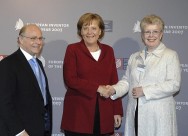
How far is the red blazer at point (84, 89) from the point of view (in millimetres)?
2848

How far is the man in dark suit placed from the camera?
230 cm

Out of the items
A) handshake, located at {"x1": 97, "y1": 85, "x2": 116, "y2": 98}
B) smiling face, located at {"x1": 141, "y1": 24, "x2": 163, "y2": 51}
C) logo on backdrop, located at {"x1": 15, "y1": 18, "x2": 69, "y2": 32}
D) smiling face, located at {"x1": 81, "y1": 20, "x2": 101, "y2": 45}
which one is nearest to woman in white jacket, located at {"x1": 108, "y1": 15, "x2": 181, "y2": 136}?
smiling face, located at {"x1": 141, "y1": 24, "x2": 163, "y2": 51}

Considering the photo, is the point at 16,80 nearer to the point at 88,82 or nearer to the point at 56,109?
the point at 88,82

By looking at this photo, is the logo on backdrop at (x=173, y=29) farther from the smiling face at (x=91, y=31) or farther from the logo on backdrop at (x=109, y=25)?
the smiling face at (x=91, y=31)

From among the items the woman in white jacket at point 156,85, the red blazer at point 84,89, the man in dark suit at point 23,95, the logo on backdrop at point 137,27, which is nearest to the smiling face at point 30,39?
the man in dark suit at point 23,95

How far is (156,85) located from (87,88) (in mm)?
619

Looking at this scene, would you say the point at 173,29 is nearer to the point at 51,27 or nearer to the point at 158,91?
the point at 158,91

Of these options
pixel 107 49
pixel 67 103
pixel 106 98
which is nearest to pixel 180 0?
pixel 107 49

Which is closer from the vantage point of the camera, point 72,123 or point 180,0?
point 72,123

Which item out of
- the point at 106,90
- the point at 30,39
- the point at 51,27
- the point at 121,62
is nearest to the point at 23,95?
the point at 30,39

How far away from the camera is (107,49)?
3076 millimetres

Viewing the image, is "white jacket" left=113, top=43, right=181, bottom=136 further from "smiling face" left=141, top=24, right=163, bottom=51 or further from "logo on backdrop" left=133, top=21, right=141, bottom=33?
"logo on backdrop" left=133, top=21, right=141, bottom=33

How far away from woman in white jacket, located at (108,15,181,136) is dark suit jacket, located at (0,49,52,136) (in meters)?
0.90

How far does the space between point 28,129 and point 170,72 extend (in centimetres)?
129
